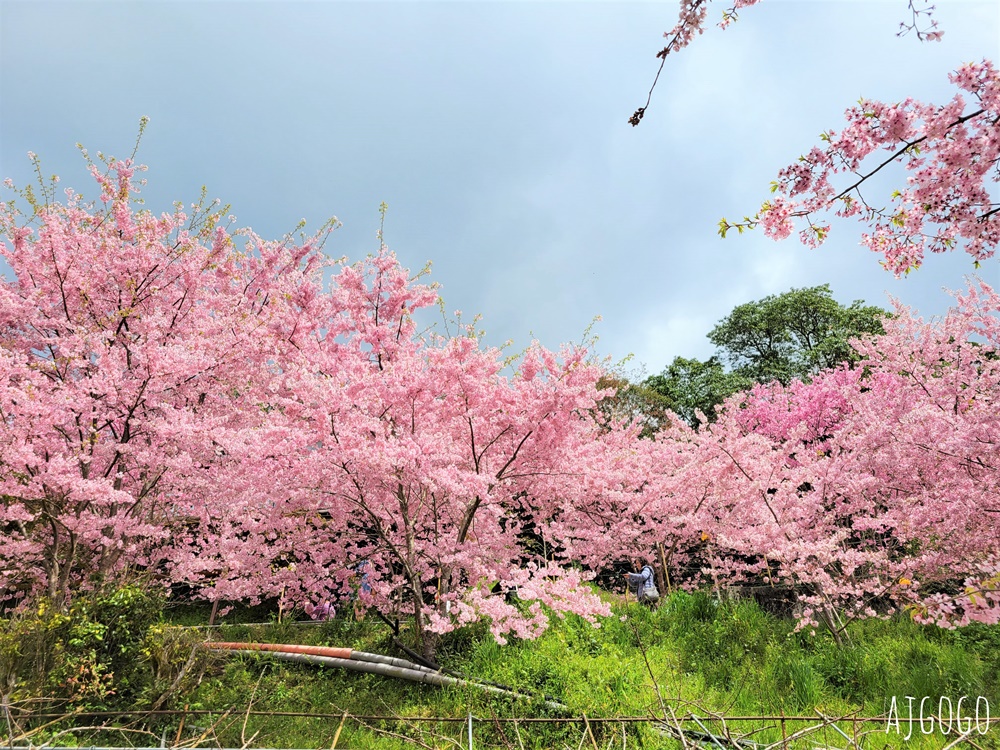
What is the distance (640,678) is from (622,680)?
371mm

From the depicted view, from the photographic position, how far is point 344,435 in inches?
232

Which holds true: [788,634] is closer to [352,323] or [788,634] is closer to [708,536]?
[708,536]

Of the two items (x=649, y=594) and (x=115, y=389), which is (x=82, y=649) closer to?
(x=115, y=389)

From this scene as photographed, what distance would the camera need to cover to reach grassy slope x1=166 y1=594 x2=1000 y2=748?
15.9 feet

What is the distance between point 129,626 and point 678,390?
72.9 feet

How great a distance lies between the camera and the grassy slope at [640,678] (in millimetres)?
4859

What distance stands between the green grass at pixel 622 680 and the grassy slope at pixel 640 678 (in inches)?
0.7

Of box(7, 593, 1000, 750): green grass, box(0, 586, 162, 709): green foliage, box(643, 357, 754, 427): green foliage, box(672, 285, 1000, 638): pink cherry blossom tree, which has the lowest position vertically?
box(7, 593, 1000, 750): green grass

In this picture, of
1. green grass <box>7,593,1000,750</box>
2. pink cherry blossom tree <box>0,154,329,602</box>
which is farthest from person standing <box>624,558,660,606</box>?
pink cherry blossom tree <box>0,154,329,602</box>

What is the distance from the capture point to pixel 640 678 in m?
5.55

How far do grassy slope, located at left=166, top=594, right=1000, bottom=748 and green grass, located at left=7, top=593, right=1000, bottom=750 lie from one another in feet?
0.06

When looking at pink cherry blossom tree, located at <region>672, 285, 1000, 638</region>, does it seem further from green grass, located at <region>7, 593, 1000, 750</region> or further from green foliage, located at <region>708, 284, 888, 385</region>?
green foliage, located at <region>708, 284, 888, 385</region>

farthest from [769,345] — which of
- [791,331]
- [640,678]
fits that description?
[640,678]

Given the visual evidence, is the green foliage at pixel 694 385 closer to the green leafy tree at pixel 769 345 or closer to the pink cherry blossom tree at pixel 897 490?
the green leafy tree at pixel 769 345
